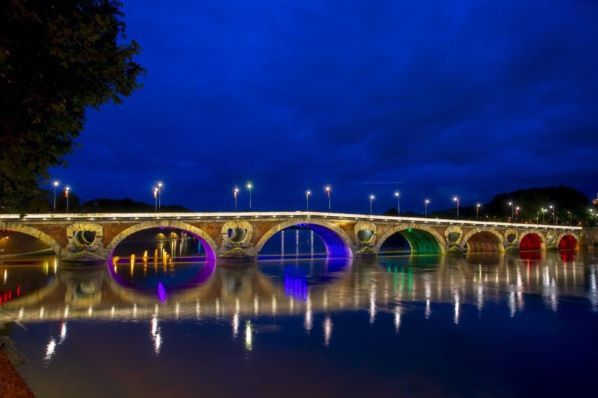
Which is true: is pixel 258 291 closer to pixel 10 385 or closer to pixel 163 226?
pixel 10 385

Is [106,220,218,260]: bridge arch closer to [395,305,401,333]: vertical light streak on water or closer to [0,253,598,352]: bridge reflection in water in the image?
[0,253,598,352]: bridge reflection in water

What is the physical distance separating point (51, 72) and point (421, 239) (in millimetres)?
65982

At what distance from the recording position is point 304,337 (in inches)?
653

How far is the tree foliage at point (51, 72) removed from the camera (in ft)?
29.9

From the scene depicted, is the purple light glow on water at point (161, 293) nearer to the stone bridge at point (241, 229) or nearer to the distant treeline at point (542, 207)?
the stone bridge at point (241, 229)

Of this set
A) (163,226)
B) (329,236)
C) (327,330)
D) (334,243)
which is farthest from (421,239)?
(327,330)

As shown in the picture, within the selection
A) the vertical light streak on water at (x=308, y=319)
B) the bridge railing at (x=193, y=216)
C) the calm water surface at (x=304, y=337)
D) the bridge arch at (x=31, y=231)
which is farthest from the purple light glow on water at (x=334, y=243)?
the vertical light streak on water at (x=308, y=319)

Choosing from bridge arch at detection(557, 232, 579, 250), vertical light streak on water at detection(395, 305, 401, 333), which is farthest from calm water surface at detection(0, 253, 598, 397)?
bridge arch at detection(557, 232, 579, 250)

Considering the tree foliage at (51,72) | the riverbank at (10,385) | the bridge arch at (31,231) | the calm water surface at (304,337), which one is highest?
the tree foliage at (51,72)

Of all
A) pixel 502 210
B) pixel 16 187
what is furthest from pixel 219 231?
pixel 502 210

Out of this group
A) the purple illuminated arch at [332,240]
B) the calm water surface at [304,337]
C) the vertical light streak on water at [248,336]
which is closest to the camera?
the calm water surface at [304,337]

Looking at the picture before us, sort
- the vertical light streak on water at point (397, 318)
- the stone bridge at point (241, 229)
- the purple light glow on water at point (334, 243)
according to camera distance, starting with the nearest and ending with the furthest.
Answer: the vertical light streak on water at point (397, 318)
the stone bridge at point (241, 229)
the purple light glow on water at point (334, 243)

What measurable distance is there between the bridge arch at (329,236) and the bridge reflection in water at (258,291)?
6.69 meters

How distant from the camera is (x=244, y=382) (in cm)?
1198
